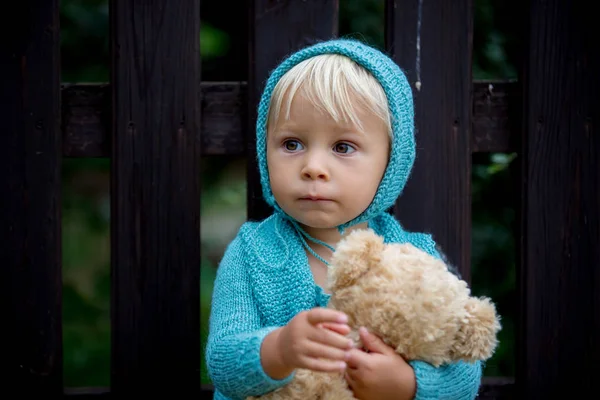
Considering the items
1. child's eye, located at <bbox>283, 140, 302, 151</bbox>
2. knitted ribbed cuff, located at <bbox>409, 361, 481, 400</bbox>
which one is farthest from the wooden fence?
knitted ribbed cuff, located at <bbox>409, 361, 481, 400</bbox>

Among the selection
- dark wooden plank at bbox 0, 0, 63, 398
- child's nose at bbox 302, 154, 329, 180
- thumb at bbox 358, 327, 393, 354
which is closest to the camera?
thumb at bbox 358, 327, 393, 354

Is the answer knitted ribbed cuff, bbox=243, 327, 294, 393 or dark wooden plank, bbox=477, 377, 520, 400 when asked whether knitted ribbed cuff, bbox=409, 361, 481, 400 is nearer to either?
knitted ribbed cuff, bbox=243, 327, 294, 393

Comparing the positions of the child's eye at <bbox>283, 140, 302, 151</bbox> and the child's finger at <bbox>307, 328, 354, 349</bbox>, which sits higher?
the child's eye at <bbox>283, 140, 302, 151</bbox>

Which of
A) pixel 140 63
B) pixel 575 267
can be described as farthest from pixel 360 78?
pixel 575 267

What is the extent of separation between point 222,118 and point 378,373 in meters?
0.98

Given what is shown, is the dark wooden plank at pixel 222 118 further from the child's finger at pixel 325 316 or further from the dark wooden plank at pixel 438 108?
the child's finger at pixel 325 316

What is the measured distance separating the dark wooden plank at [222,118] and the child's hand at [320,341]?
87 cm

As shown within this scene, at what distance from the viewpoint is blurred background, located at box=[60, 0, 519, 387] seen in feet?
10.1

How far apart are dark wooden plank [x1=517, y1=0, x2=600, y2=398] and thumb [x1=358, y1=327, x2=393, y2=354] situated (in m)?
0.85

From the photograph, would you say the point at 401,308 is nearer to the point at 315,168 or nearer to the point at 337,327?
the point at 337,327

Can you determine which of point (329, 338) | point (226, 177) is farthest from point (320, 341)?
point (226, 177)

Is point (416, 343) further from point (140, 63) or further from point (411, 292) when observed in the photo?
point (140, 63)

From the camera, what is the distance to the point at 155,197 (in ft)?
7.59

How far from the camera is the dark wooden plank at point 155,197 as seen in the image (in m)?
2.28
